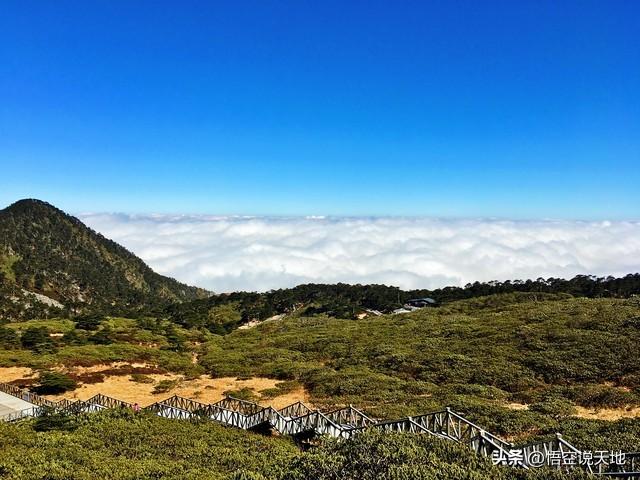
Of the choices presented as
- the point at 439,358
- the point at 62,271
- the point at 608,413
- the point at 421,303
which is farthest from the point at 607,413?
the point at 62,271

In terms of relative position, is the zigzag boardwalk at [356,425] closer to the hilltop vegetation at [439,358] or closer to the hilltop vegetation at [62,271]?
the hilltop vegetation at [439,358]

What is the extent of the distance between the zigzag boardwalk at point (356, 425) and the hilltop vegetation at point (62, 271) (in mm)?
81641

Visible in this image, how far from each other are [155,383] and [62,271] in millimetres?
119921

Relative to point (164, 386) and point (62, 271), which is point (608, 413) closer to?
point (164, 386)

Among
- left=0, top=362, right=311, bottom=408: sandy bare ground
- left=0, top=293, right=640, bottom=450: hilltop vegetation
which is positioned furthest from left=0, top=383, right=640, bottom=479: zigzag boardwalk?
left=0, top=293, right=640, bottom=450: hilltop vegetation

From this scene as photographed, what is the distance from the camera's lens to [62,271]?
433 ft

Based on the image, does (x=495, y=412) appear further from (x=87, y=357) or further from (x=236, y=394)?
(x=87, y=357)

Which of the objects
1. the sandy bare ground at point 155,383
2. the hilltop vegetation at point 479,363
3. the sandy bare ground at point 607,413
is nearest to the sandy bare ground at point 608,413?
the sandy bare ground at point 607,413

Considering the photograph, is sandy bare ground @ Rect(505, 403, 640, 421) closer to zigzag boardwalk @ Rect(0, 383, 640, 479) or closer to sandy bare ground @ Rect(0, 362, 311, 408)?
zigzag boardwalk @ Rect(0, 383, 640, 479)

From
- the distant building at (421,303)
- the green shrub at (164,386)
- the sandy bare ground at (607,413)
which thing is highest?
the distant building at (421,303)

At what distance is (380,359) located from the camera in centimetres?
3606

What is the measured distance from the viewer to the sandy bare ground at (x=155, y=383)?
29781mm

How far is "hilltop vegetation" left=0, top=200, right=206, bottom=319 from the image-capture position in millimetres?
105631

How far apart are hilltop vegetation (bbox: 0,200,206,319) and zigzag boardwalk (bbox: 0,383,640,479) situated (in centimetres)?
8164
